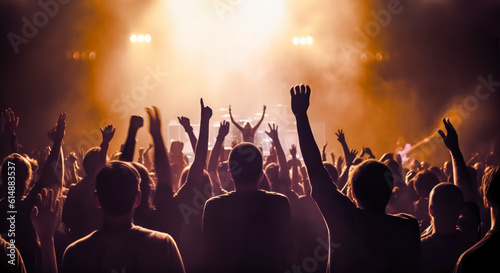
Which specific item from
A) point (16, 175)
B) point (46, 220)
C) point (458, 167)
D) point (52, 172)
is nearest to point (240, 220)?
point (46, 220)

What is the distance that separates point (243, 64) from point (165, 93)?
281 cm

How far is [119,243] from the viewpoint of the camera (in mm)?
1866

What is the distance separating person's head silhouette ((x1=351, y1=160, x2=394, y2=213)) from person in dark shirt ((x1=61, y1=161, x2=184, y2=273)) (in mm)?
879

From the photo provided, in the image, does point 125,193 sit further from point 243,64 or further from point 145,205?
point 243,64

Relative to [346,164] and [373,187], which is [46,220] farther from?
[346,164]

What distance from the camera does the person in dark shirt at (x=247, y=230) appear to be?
236cm

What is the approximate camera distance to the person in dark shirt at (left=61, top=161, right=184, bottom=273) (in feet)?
6.06

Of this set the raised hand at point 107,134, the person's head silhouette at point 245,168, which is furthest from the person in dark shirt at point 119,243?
the raised hand at point 107,134

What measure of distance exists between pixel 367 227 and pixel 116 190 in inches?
44.8

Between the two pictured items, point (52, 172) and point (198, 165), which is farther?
point (198, 165)

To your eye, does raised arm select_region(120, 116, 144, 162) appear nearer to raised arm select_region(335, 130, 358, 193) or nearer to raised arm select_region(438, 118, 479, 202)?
raised arm select_region(335, 130, 358, 193)

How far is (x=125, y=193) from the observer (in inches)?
74.7

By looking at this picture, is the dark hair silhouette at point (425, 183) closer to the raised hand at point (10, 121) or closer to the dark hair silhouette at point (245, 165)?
the dark hair silhouette at point (245, 165)

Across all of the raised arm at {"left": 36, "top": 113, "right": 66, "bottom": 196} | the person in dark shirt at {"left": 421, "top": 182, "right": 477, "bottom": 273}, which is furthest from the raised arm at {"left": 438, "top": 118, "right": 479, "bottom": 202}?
the raised arm at {"left": 36, "top": 113, "right": 66, "bottom": 196}
